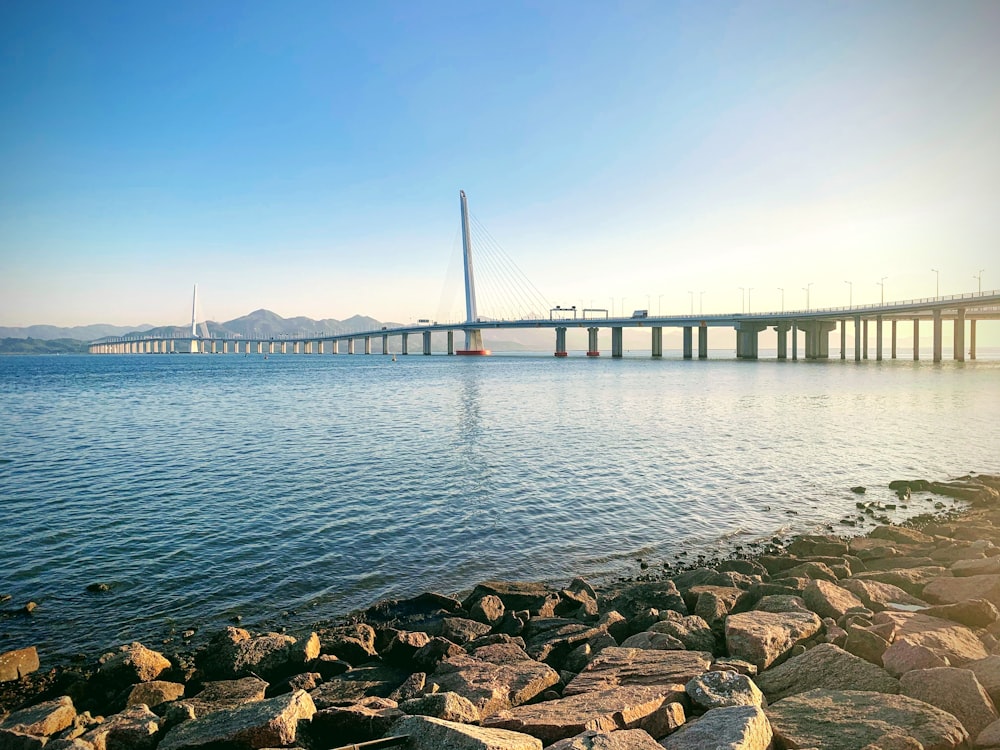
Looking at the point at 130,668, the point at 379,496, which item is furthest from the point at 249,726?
the point at 379,496

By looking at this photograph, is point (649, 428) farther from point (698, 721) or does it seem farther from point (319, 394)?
point (319, 394)

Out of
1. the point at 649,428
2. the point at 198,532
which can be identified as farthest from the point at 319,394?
the point at 198,532

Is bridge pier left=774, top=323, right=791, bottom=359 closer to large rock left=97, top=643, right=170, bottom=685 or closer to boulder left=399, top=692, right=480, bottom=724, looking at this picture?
boulder left=399, top=692, right=480, bottom=724

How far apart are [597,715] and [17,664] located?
690 centimetres

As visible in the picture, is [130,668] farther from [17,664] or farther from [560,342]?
[560,342]

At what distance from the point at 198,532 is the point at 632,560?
30.2 ft

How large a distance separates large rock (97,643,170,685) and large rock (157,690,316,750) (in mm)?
1726

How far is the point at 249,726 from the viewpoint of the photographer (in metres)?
4.96

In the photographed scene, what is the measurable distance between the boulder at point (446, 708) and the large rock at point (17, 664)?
514cm

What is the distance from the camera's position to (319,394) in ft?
169

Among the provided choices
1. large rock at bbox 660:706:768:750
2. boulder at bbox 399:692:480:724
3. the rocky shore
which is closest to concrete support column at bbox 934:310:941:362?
the rocky shore

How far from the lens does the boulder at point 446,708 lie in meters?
5.05

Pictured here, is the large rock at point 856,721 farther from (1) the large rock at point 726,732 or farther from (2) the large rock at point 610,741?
(2) the large rock at point 610,741

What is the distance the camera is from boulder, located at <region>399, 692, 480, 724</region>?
505cm
